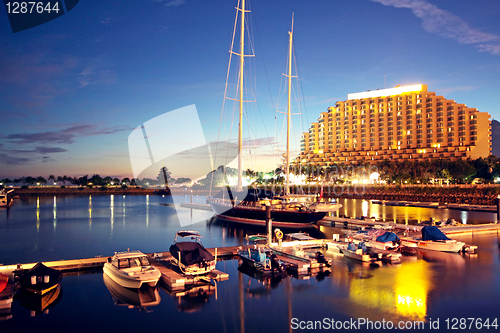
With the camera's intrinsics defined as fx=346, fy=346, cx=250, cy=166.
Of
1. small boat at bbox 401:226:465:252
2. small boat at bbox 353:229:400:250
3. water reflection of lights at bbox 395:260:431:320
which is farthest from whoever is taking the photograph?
small boat at bbox 401:226:465:252

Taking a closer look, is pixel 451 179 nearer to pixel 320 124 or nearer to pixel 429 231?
pixel 320 124

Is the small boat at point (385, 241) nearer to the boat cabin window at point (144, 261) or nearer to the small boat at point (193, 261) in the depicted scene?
the small boat at point (193, 261)

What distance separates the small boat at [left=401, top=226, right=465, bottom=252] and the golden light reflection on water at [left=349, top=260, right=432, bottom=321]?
5.57 m

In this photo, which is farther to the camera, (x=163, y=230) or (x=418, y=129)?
(x=418, y=129)

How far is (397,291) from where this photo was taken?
1881 cm

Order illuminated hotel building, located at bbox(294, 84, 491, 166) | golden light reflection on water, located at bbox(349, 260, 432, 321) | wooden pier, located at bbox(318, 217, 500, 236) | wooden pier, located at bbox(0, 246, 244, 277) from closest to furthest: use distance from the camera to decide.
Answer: golden light reflection on water, located at bbox(349, 260, 432, 321) → wooden pier, located at bbox(0, 246, 244, 277) → wooden pier, located at bbox(318, 217, 500, 236) → illuminated hotel building, located at bbox(294, 84, 491, 166)

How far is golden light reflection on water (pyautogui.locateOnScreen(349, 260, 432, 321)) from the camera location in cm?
1653

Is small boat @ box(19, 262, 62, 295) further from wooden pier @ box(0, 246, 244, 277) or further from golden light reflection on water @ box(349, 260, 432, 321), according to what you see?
golden light reflection on water @ box(349, 260, 432, 321)

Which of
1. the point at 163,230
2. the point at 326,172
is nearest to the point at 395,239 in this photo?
the point at 163,230

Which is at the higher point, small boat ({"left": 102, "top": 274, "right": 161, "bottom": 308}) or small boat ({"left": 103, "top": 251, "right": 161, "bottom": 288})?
small boat ({"left": 103, "top": 251, "right": 161, "bottom": 288})

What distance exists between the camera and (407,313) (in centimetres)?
1609

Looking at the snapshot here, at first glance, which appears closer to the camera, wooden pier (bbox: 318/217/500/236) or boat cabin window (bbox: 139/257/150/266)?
boat cabin window (bbox: 139/257/150/266)

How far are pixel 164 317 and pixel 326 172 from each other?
138m

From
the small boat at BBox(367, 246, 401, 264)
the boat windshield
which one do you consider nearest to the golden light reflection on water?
the small boat at BBox(367, 246, 401, 264)
